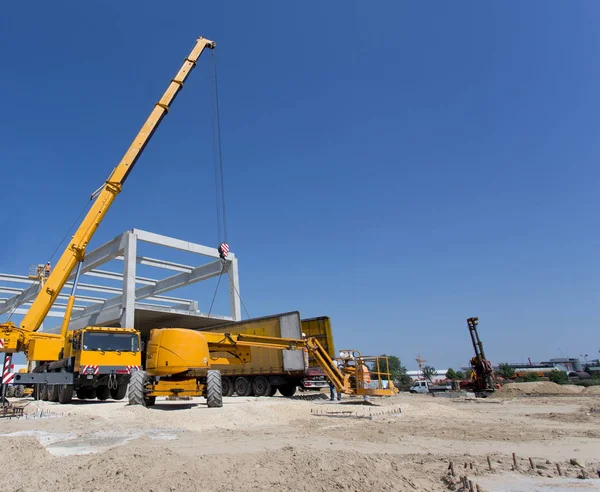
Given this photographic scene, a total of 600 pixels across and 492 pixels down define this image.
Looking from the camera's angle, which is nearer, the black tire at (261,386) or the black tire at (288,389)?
the black tire at (261,386)

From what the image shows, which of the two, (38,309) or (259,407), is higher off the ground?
(38,309)

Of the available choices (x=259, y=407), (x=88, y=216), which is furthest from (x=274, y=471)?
(x=88, y=216)

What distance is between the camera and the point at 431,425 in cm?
1042

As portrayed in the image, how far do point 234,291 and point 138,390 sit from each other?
15833 mm

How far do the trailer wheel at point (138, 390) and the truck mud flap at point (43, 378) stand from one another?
313cm

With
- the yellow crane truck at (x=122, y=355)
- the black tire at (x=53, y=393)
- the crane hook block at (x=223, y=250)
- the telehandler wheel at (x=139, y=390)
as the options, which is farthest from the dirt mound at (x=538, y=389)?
the black tire at (x=53, y=393)

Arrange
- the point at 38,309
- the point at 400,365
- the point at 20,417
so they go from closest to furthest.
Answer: the point at 20,417 → the point at 38,309 → the point at 400,365

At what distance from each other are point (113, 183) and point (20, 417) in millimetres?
11359

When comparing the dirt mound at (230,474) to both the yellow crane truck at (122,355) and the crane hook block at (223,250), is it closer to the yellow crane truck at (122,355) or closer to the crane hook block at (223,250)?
the yellow crane truck at (122,355)

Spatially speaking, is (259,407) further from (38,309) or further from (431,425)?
(38,309)

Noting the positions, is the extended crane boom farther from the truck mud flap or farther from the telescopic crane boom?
the truck mud flap

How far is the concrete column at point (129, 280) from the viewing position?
76.0 ft

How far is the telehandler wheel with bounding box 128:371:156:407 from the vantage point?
1257 cm

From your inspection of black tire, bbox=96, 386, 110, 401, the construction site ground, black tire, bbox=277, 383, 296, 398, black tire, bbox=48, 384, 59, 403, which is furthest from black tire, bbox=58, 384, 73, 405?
black tire, bbox=277, 383, 296, 398
